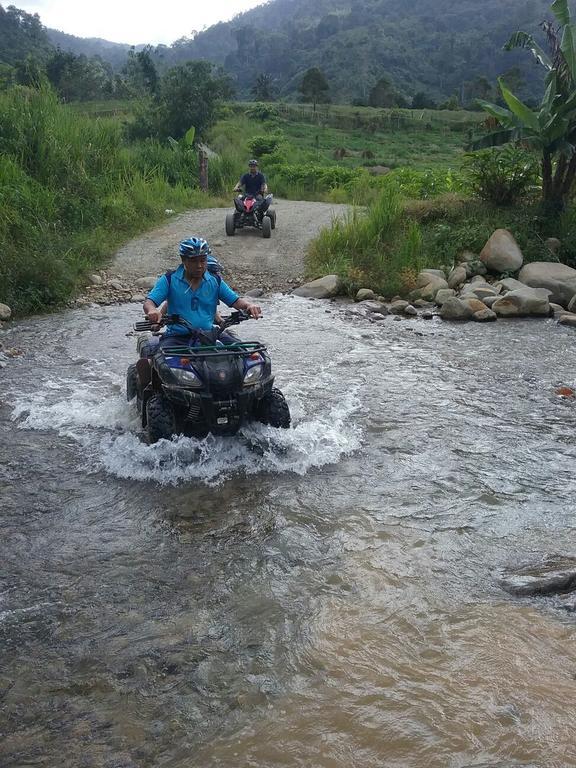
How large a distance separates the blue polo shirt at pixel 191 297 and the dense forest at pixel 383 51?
224 feet

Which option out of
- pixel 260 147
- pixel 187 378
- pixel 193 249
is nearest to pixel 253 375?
pixel 187 378

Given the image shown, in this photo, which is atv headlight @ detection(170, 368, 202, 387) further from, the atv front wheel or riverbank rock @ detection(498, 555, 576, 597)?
the atv front wheel

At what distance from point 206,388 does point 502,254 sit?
9136 millimetres

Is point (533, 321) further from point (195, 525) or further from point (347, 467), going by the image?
point (195, 525)

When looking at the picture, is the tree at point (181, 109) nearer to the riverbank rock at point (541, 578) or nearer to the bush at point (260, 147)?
the bush at point (260, 147)

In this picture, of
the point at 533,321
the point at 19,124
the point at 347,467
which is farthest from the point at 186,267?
the point at 19,124

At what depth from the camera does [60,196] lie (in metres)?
14.0

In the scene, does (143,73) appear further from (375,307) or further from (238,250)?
(375,307)

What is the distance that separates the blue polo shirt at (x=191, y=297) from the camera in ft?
19.0

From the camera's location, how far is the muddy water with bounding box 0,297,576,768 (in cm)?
294

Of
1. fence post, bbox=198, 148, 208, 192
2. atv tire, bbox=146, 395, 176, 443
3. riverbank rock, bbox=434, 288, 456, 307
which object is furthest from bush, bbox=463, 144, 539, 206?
atv tire, bbox=146, 395, 176, 443

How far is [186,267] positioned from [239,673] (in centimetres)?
350

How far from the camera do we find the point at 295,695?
3.14 meters

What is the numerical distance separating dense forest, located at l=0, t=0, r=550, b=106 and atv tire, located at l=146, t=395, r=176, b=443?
69.0m
